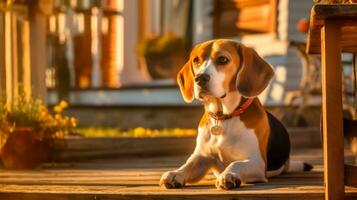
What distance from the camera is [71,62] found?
50.4 ft

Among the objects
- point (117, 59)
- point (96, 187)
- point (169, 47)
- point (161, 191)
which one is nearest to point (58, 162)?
point (96, 187)

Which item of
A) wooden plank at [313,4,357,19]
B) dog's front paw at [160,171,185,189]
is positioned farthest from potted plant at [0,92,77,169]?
wooden plank at [313,4,357,19]

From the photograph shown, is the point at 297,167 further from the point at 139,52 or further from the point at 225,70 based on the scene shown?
the point at 139,52

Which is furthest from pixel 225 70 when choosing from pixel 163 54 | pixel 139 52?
pixel 139 52

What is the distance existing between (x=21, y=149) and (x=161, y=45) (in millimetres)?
7182

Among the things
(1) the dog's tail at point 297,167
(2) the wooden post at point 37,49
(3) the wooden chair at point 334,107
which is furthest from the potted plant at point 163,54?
(3) the wooden chair at point 334,107

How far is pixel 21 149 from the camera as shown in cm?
573

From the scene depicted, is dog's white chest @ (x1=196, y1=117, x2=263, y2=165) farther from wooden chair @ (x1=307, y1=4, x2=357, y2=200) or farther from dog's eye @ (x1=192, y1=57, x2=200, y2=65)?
wooden chair @ (x1=307, y1=4, x2=357, y2=200)

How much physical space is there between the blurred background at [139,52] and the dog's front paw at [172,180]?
7.62 ft

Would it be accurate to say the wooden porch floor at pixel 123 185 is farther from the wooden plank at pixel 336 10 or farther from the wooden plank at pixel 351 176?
the wooden plank at pixel 336 10

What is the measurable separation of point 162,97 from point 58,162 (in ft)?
18.4

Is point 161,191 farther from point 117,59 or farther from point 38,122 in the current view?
point 117,59

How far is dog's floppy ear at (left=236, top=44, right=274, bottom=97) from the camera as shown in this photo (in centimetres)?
432

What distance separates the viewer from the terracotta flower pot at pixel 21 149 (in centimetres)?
573
